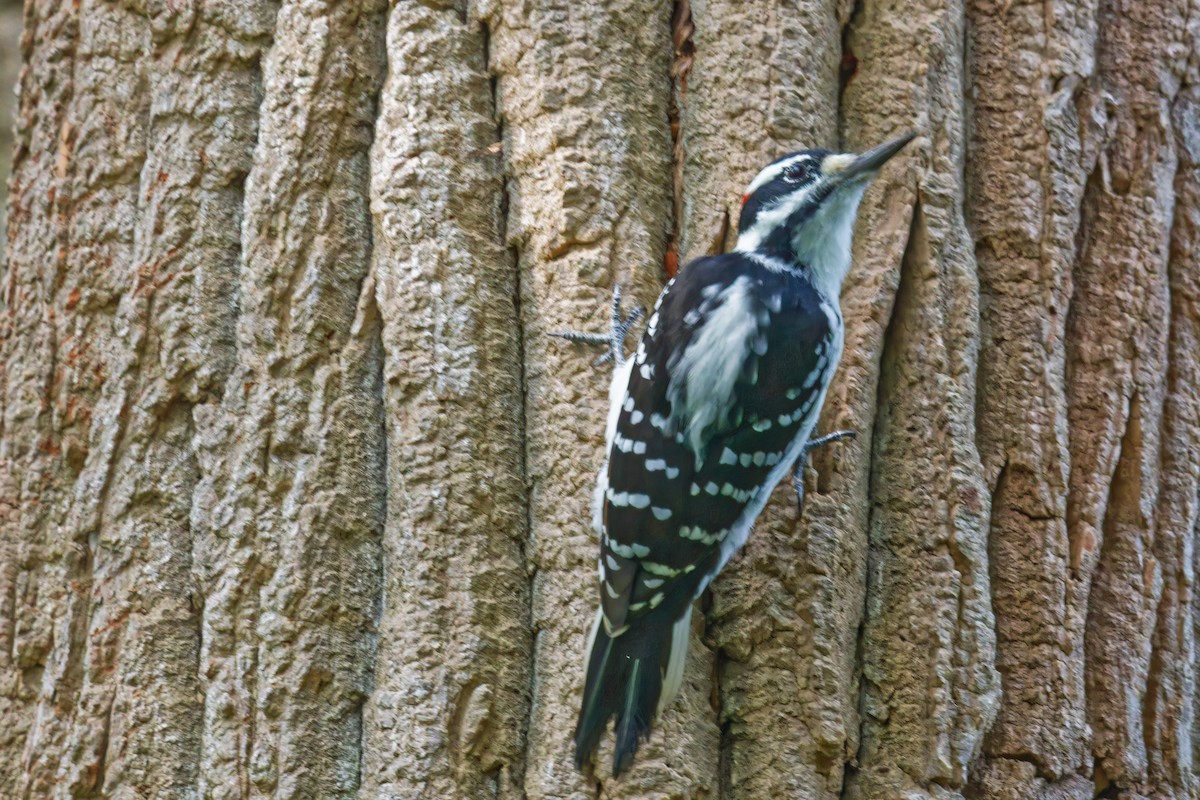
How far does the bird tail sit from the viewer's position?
8.13 ft

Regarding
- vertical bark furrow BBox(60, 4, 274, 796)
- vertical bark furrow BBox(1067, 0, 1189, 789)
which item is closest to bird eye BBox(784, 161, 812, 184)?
vertical bark furrow BBox(1067, 0, 1189, 789)

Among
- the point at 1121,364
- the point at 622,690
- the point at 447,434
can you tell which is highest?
the point at 1121,364

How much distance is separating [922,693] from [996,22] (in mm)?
1694

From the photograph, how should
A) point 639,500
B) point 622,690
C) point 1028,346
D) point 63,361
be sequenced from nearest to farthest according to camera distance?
point 622,690, point 639,500, point 1028,346, point 63,361

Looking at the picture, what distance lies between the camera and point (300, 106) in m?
2.90

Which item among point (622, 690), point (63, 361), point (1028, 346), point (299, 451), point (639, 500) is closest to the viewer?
point (622, 690)

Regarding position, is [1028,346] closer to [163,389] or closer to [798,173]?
[798,173]

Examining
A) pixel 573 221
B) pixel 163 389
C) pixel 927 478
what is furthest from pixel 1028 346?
pixel 163 389

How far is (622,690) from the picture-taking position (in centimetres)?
249

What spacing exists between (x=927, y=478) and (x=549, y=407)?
0.89 meters

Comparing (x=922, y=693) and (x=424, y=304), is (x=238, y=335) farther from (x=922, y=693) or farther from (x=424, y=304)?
(x=922, y=693)

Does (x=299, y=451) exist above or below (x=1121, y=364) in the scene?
below

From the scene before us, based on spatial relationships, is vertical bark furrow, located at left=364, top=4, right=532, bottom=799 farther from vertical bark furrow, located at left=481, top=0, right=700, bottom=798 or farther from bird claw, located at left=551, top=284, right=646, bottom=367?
bird claw, located at left=551, top=284, right=646, bottom=367

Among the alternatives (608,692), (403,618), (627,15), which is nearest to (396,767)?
(403,618)
